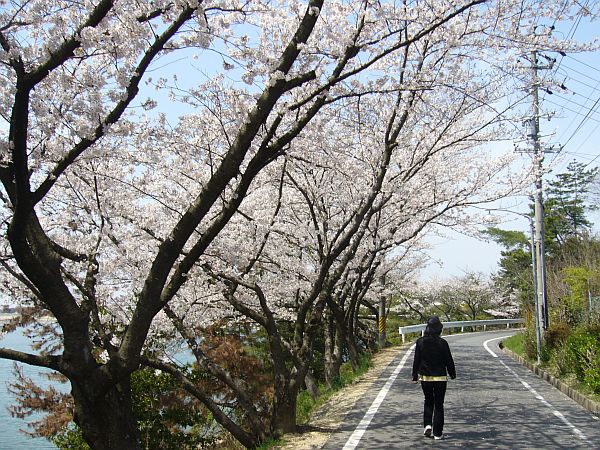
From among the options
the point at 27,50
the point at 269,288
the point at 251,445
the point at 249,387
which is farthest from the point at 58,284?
the point at 249,387

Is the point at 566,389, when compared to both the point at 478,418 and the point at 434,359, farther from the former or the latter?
the point at 434,359

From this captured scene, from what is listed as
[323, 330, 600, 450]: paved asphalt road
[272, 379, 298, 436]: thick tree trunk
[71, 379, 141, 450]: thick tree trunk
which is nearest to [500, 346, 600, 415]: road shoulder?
[323, 330, 600, 450]: paved asphalt road

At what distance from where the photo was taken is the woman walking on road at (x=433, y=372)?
7.95 metres

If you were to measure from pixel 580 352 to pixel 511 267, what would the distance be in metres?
47.3

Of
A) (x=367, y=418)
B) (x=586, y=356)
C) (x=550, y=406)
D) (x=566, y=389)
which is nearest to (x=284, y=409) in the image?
(x=367, y=418)

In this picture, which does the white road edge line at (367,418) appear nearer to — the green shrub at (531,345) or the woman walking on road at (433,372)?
the woman walking on road at (433,372)

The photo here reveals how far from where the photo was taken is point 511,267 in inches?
2271

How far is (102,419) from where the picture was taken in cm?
679

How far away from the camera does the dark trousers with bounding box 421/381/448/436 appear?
26.0ft

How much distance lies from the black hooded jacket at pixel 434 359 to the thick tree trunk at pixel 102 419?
12.6 feet

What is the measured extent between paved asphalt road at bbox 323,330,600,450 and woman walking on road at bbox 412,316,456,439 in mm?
253

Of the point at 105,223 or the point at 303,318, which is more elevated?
the point at 105,223

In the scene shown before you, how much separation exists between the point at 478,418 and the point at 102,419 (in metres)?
5.83

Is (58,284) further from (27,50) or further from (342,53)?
(342,53)
